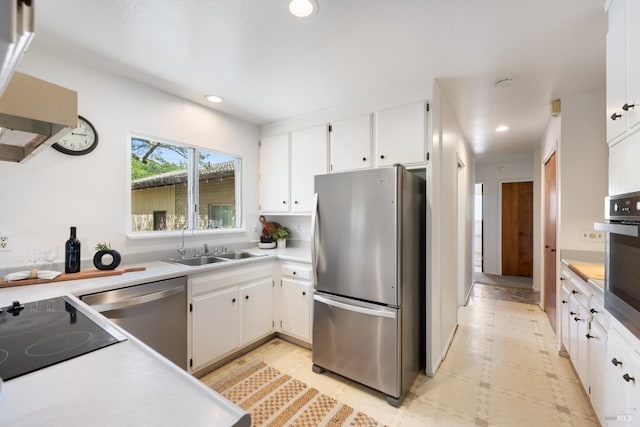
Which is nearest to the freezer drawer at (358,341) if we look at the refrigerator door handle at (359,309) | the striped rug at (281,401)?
the refrigerator door handle at (359,309)

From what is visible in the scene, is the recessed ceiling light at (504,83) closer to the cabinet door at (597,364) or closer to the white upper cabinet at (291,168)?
the white upper cabinet at (291,168)

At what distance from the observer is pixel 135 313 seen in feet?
5.84

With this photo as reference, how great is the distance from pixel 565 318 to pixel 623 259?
153 cm

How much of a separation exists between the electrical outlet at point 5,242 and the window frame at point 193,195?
650 millimetres

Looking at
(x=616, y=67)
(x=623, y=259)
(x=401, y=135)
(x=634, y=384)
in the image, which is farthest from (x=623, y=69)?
(x=634, y=384)

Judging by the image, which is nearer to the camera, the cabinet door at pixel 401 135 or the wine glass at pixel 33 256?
the wine glass at pixel 33 256

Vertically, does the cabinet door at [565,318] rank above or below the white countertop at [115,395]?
below

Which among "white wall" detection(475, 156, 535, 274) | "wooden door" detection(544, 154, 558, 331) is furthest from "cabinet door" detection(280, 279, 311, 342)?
"white wall" detection(475, 156, 535, 274)

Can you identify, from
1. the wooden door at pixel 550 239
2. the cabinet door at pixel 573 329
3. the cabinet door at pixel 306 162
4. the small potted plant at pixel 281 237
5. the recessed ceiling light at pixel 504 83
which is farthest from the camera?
the small potted plant at pixel 281 237

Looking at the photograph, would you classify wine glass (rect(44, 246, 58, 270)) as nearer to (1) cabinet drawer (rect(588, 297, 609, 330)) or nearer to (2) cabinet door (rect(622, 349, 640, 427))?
(2) cabinet door (rect(622, 349, 640, 427))

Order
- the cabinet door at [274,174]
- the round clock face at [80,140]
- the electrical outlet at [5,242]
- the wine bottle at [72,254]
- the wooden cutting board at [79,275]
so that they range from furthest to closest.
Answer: the cabinet door at [274,174], the round clock face at [80,140], the wine bottle at [72,254], the electrical outlet at [5,242], the wooden cutting board at [79,275]

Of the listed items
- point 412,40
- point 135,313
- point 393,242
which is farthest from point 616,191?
point 135,313

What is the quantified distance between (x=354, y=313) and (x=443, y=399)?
0.85 metres

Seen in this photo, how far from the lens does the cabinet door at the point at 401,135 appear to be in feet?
7.33
